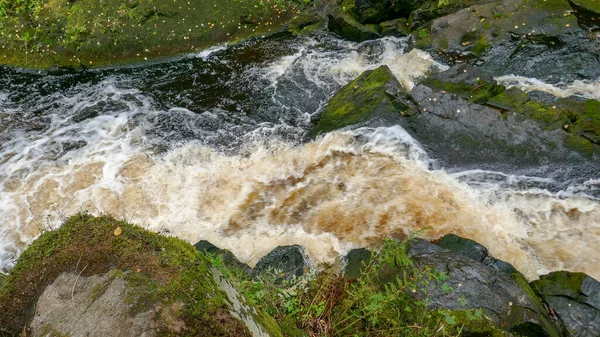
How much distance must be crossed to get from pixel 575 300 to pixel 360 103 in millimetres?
5202

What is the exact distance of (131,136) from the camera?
32.1 ft

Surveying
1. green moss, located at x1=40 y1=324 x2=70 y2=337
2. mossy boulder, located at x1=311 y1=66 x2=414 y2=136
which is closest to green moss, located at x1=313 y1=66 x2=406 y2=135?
mossy boulder, located at x1=311 y1=66 x2=414 y2=136

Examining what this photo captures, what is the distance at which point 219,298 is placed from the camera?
9.32ft

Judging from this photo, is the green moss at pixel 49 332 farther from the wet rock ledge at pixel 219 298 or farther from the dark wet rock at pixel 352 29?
the dark wet rock at pixel 352 29

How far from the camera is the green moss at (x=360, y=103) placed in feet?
28.4

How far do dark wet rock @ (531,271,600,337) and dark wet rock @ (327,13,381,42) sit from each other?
7908 millimetres

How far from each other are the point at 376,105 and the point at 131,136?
218 inches

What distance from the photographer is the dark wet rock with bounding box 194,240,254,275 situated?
244 inches

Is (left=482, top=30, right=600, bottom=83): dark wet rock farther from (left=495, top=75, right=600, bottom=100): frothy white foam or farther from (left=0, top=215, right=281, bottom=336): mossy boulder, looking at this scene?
(left=0, top=215, right=281, bottom=336): mossy boulder

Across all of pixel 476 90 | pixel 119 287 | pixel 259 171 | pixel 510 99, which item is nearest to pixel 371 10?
pixel 476 90

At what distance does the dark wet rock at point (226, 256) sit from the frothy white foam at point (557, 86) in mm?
7139

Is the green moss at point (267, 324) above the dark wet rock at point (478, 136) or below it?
above

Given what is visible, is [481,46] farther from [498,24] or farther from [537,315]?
[537,315]

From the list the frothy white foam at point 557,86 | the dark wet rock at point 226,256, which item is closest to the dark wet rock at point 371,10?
A: the frothy white foam at point 557,86
